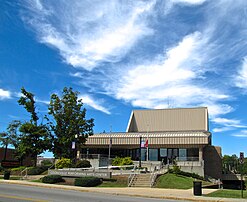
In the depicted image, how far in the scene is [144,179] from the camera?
28703mm

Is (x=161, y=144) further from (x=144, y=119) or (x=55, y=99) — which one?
(x=55, y=99)

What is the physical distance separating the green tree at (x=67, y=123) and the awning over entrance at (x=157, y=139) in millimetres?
4716

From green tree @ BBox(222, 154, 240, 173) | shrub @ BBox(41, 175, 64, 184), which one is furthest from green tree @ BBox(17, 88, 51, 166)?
green tree @ BBox(222, 154, 240, 173)

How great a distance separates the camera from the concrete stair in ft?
89.5

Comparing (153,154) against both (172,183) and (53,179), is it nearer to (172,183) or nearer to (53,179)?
(172,183)

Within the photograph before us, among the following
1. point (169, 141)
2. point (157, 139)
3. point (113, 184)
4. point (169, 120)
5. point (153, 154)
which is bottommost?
point (113, 184)

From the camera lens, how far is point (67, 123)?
45.2 m

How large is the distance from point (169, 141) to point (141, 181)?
22008mm

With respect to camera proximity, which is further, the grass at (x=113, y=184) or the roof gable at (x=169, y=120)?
the roof gable at (x=169, y=120)

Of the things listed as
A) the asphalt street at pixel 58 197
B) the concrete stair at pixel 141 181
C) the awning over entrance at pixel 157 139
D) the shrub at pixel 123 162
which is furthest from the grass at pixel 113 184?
the awning over entrance at pixel 157 139

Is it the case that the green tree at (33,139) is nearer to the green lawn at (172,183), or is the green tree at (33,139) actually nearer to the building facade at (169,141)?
the building facade at (169,141)

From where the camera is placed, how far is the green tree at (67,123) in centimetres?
4416

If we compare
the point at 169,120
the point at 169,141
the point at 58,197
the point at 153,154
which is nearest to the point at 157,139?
the point at 169,141

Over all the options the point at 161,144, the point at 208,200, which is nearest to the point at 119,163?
the point at 161,144
